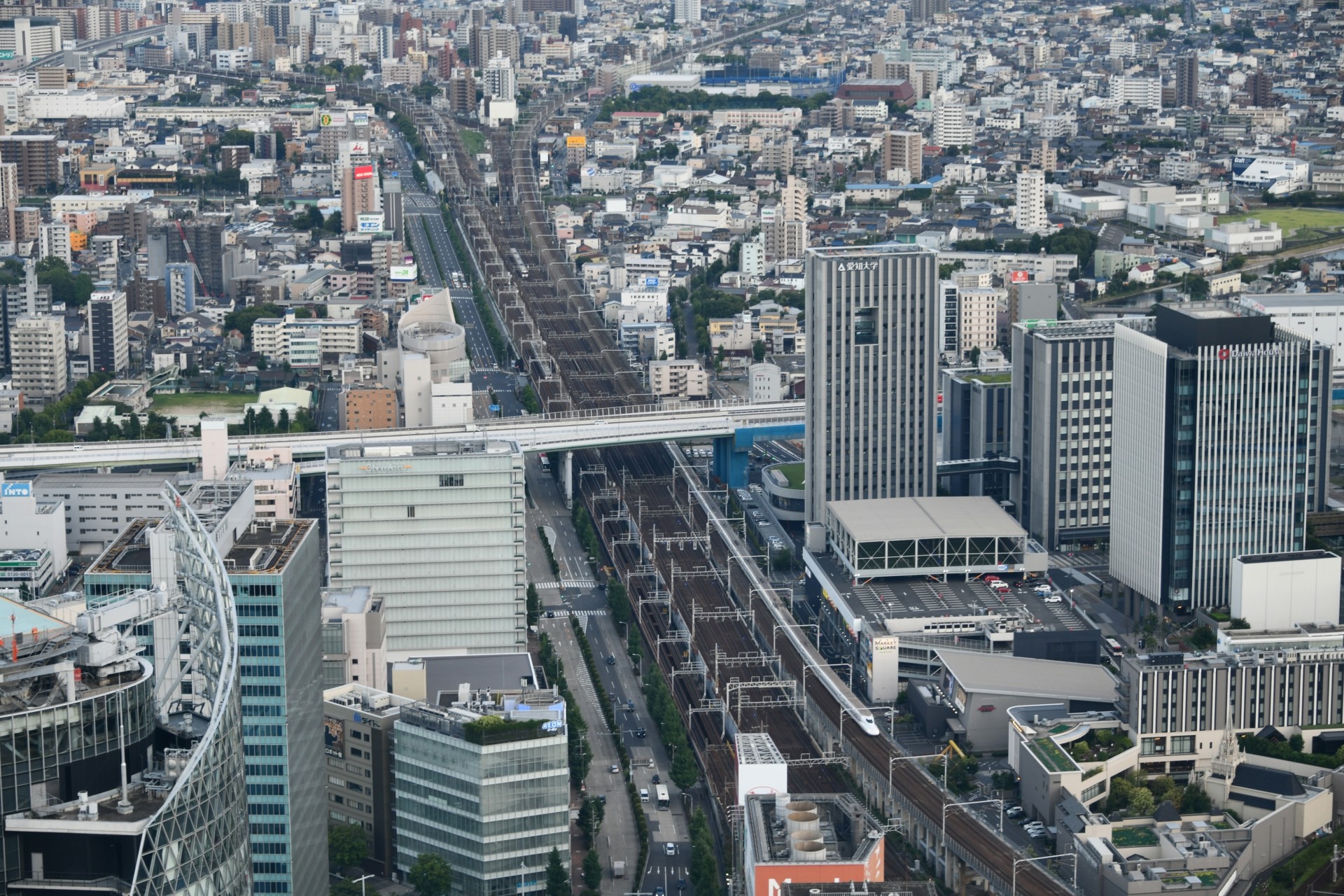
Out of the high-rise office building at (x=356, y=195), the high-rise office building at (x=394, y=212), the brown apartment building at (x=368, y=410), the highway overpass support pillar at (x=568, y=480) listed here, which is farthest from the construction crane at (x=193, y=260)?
the highway overpass support pillar at (x=568, y=480)

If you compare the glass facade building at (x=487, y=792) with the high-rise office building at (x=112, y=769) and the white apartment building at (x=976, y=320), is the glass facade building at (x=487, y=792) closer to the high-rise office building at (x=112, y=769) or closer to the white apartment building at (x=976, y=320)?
the high-rise office building at (x=112, y=769)

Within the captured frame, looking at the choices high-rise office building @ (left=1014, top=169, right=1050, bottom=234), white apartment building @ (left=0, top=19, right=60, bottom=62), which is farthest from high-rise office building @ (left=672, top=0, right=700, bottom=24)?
high-rise office building @ (left=1014, top=169, right=1050, bottom=234)

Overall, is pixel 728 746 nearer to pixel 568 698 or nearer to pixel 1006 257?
pixel 568 698

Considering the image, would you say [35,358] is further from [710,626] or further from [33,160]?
[33,160]

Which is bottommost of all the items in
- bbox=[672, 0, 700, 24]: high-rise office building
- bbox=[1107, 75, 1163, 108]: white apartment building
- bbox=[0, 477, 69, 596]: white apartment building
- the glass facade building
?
the glass facade building

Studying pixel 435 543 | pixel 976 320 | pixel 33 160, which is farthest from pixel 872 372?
pixel 33 160

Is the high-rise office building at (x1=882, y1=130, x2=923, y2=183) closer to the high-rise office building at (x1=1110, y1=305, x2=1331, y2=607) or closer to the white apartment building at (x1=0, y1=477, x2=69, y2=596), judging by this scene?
the high-rise office building at (x1=1110, y1=305, x2=1331, y2=607)

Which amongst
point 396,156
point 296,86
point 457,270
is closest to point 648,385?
point 457,270
